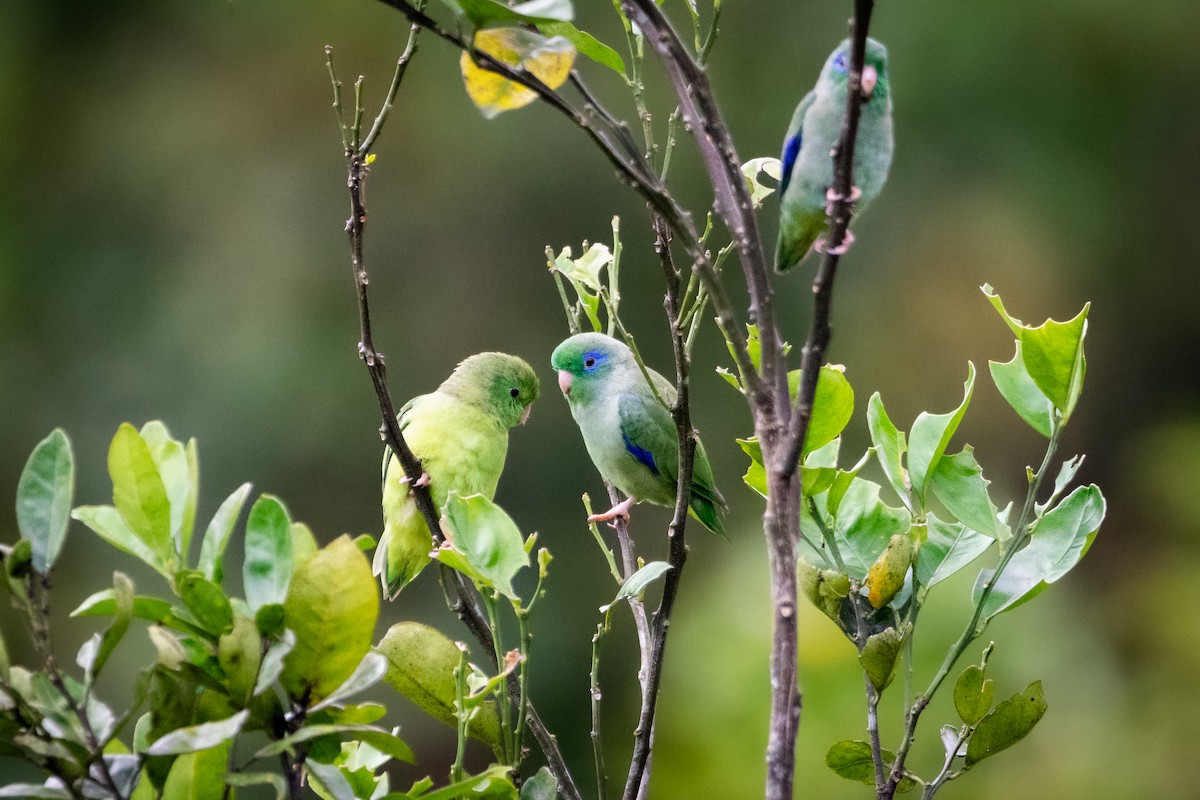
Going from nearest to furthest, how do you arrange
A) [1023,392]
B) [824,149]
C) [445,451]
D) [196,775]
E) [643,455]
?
1. [196,775]
2. [1023,392]
3. [824,149]
4. [445,451]
5. [643,455]

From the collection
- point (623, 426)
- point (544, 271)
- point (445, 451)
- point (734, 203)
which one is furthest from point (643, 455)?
point (544, 271)

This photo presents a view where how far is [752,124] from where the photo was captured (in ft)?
16.7

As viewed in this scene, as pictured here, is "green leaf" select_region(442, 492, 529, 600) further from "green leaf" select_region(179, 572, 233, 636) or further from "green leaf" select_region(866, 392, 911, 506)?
"green leaf" select_region(866, 392, 911, 506)

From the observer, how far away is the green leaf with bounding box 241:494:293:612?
79 centimetres

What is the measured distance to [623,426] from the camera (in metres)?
2.22

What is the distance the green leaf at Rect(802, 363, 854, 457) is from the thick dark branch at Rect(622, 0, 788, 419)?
14 cm

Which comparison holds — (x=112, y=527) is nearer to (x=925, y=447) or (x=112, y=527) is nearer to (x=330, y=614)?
(x=330, y=614)

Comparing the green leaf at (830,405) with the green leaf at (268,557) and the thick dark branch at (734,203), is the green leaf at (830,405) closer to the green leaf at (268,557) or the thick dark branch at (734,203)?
the thick dark branch at (734,203)

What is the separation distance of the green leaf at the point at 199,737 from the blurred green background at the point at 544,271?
3.32 metres

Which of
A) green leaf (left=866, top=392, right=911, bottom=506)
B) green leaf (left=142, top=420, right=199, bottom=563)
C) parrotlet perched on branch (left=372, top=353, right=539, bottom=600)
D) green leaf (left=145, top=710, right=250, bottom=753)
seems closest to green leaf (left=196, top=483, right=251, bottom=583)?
green leaf (left=142, top=420, right=199, bottom=563)

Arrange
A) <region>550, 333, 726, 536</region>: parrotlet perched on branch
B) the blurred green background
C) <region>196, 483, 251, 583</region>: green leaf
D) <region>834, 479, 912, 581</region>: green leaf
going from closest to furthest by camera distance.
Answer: <region>196, 483, 251, 583</region>: green leaf → <region>834, 479, 912, 581</region>: green leaf → <region>550, 333, 726, 536</region>: parrotlet perched on branch → the blurred green background

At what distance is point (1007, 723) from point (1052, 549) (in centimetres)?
15

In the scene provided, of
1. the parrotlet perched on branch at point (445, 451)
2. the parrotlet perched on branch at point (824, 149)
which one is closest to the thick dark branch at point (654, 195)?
the parrotlet perched on branch at point (824, 149)

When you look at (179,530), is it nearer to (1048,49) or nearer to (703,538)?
(703,538)
